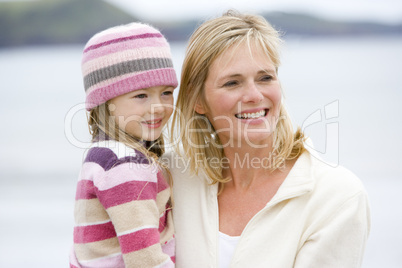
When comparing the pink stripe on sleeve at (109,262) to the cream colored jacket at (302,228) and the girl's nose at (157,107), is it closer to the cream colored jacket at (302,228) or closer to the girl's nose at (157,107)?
the cream colored jacket at (302,228)

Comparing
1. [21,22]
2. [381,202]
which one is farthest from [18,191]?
[21,22]

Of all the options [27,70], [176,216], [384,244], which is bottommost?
[384,244]

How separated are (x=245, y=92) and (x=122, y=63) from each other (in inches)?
18.9

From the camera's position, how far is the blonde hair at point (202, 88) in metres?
1.87

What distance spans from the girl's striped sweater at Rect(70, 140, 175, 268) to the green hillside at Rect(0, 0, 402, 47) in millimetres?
11348

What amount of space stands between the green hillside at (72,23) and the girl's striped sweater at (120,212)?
1135 centimetres

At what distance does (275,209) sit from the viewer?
1722 millimetres

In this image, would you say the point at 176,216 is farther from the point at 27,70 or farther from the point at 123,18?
the point at 123,18

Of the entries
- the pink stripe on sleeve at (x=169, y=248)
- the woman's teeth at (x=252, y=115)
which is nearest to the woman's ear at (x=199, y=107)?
the woman's teeth at (x=252, y=115)

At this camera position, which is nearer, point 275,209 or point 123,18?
point 275,209

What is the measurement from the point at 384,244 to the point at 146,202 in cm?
255

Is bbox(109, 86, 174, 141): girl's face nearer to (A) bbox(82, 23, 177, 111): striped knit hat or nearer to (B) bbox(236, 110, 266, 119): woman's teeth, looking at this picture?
(A) bbox(82, 23, 177, 111): striped knit hat

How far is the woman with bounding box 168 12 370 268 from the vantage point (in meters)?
1.63

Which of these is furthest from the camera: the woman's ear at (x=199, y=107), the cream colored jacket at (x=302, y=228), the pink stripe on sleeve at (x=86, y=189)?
the woman's ear at (x=199, y=107)
